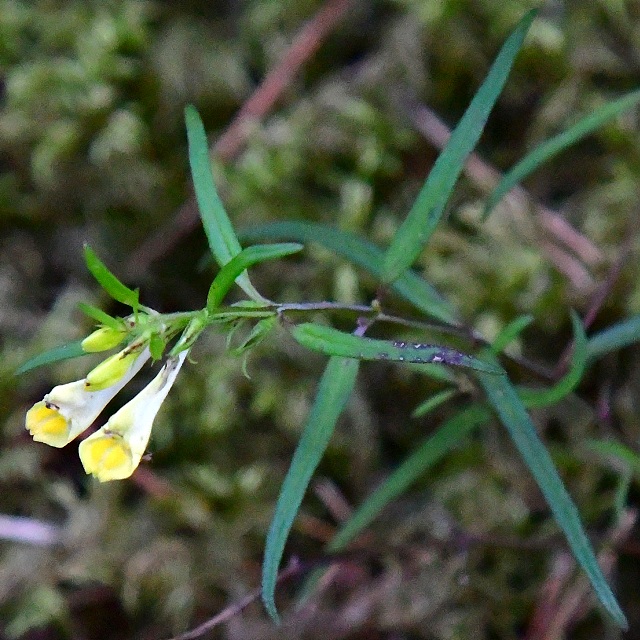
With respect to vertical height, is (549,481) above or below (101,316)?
below

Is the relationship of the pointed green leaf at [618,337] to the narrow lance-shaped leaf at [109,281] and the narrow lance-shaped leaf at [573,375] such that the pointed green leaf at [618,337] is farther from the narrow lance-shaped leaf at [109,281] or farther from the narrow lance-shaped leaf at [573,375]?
the narrow lance-shaped leaf at [109,281]

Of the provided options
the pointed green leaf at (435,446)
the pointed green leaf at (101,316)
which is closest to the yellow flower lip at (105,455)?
the pointed green leaf at (101,316)

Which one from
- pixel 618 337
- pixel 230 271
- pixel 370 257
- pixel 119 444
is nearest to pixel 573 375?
pixel 618 337

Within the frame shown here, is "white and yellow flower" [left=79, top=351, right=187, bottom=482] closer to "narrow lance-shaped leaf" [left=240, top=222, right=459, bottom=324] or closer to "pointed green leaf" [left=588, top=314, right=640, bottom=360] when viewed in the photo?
"narrow lance-shaped leaf" [left=240, top=222, right=459, bottom=324]

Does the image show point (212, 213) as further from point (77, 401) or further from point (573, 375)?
point (573, 375)

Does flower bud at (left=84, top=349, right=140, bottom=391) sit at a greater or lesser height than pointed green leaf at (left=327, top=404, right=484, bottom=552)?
greater

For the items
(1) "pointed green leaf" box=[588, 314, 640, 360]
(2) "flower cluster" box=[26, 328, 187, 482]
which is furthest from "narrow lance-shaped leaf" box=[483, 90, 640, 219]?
(2) "flower cluster" box=[26, 328, 187, 482]

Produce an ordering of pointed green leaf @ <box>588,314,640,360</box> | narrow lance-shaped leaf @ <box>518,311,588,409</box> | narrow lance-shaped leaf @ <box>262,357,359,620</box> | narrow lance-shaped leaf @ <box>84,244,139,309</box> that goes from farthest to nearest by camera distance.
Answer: pointed green leaf @ <box>588,314,640,360</box>
narrow lance-shaped leaf @ <box>518,311,588,409</box>
narrow lance-shaped leaf @ <box>262,357,359,620</box>
narrow lance-shaped leaf @ <box>84,244,139,309</box>

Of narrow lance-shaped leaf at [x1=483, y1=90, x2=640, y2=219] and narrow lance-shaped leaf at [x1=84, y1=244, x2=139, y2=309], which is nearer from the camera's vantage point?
narrow lance-shaped leaf at [x1=84, y1=244, x2=139, y2=309]

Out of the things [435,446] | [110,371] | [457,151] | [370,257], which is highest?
[457,151]
